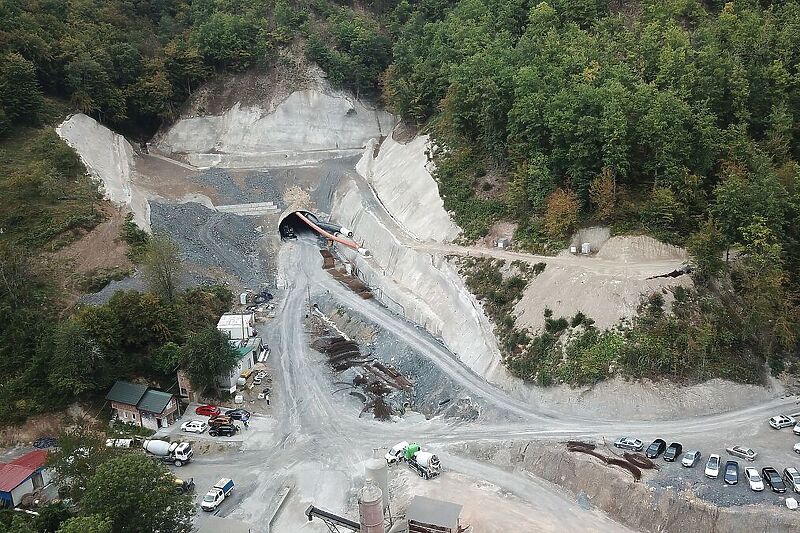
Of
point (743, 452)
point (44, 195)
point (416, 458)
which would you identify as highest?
point (44, 195)

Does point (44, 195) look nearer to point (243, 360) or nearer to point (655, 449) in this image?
point (243, 360)

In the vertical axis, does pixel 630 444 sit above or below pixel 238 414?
above

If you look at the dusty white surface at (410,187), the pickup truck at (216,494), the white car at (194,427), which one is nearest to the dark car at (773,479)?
the pickup truck at (216,494)

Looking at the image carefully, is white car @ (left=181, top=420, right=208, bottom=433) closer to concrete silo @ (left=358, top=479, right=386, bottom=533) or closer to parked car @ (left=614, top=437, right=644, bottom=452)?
concrete silo @ (left=358, top=479, right=386, bottom=533)

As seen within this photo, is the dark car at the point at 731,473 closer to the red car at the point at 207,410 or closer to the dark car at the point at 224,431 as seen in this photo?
the dark car at the point at 224,431

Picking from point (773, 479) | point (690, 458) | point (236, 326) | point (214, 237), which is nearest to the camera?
point (773, 479)

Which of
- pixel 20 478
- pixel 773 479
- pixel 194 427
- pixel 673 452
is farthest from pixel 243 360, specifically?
pixel 773 479

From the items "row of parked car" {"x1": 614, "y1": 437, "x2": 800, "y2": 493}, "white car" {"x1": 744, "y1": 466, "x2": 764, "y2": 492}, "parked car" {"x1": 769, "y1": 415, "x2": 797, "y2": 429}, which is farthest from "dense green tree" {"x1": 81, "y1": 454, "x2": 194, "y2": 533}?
"parked car" {"x1": 769, "y1": 415, "x2": 797, "y2": 429}

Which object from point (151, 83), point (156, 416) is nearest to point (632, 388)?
point (156, 416)
